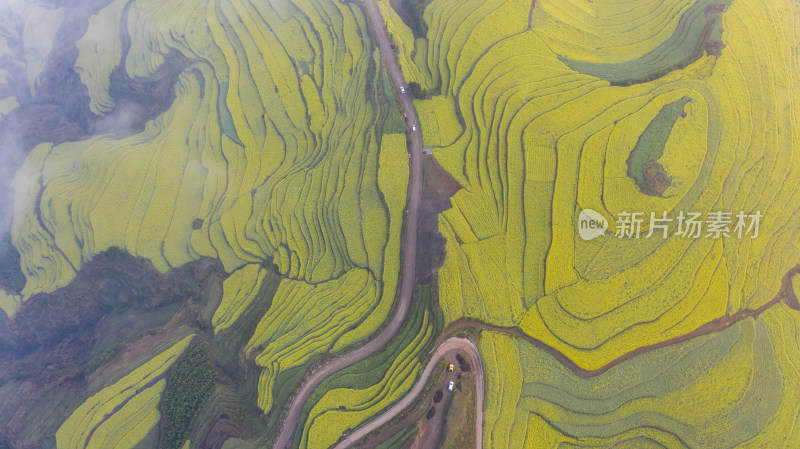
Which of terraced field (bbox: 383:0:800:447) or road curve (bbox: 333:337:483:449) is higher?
terraced field (bbox: 383:0:800:447)

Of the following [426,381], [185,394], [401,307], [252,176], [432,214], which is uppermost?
[252,176]

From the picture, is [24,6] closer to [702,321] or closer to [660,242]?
[660,242]

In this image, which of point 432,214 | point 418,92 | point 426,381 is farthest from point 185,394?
point 418,92

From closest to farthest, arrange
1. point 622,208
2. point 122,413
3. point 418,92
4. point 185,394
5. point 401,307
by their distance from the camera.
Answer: point 622,208 < point 401,307 < point 185,394 < point 122,413 < point 418,92

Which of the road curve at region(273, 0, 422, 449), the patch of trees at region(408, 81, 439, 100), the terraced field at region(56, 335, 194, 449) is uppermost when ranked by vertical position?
the patch of trees at region(408, 81, 439, 100)

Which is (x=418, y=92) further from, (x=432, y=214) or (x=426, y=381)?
(x=426, y=381)

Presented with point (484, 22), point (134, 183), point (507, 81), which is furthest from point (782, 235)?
point (134, 183)

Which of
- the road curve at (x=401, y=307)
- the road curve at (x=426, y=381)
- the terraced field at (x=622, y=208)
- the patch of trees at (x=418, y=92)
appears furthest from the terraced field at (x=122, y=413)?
the patch of trees at (x=418, y=92)

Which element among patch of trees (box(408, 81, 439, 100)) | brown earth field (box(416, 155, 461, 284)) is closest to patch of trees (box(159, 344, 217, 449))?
brown earth field (box(416, 155, 461, 284))

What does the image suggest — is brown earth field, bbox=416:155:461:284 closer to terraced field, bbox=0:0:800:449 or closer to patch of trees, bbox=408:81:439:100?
terraced field, bbox=0:0:800:449
